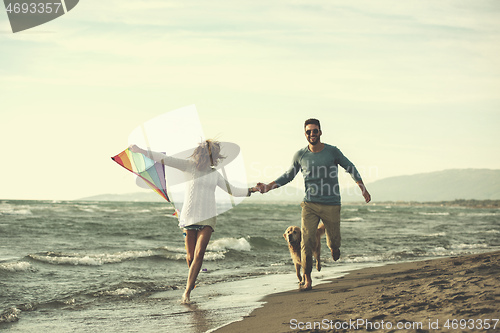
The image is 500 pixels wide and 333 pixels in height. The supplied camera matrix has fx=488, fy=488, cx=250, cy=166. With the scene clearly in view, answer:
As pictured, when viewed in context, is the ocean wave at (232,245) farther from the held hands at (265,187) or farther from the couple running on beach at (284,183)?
the couple running on beach at (284,183)

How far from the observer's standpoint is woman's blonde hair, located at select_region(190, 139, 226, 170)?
261 inches

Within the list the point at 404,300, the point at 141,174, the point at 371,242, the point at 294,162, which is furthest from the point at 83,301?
the point at 371,242

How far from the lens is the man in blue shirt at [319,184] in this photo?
267 inches

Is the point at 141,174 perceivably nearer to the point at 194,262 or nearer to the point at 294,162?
the point at 194,262

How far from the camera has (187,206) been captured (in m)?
6.59

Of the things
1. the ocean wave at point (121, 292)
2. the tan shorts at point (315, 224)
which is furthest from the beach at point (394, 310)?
the ocean wave at point (121, 292)

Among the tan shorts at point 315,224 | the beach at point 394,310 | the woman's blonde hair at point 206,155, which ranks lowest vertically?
the beach at point 394,310

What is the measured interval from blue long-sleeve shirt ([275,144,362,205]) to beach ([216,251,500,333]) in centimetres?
132

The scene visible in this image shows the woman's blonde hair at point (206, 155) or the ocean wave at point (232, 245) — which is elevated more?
the woman's blonde hair at point (206, 155)

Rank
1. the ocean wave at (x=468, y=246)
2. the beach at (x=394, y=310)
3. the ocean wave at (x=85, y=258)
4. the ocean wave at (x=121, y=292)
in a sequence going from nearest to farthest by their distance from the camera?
the beach at (x=394, y=310)
the ocean wave at (x=121, y=292)
the ocean wave at (x=85, y=258)
the ocean wave at (x=468, y=246)

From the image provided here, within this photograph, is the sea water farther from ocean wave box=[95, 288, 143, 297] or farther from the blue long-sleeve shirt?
the blue long-sleeve shirt

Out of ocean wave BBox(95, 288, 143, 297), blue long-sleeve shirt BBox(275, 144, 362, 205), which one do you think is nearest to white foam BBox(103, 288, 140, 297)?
ocean wave BBox(95, 288, 143, 297)

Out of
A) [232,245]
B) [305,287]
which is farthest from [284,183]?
[232,245]

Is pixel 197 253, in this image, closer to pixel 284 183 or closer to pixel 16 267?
pixel 284 183
